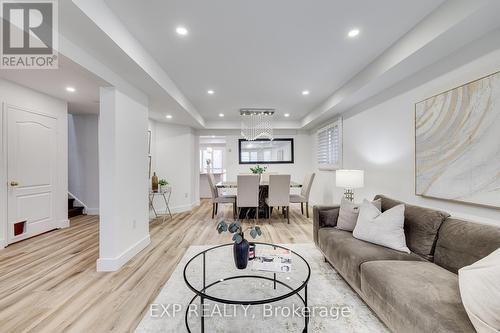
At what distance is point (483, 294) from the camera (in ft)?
3.43

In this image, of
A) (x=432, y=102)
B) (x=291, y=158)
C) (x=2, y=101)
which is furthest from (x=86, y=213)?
(x=432, y=102)

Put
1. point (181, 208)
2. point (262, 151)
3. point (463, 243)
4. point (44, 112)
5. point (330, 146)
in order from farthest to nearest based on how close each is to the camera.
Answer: point (262, 151) < point (181, 208) < point (330, 146) < point (44, 112) < point (463, 243)

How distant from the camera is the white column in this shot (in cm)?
247

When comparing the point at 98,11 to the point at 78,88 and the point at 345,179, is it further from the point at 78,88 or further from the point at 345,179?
the point at 345,179

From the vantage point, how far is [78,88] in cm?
330

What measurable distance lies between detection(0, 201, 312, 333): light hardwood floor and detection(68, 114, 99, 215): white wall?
1.19 metres

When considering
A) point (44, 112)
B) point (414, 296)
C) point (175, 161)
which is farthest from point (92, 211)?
point (414, 296)

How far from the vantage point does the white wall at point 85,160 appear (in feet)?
16.0

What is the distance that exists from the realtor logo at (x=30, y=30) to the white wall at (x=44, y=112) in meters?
1.25

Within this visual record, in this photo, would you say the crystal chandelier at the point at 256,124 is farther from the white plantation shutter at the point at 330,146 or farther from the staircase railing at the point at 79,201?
the staircase railing at the point at 79,201

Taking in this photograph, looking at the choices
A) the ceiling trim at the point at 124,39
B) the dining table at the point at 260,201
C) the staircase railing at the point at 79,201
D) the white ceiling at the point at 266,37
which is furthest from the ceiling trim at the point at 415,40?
the staircase railing at the point at 79,201

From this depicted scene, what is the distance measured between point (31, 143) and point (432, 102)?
18.4 feet

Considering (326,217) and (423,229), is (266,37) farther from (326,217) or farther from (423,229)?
(423,229)

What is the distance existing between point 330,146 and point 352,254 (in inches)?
139
